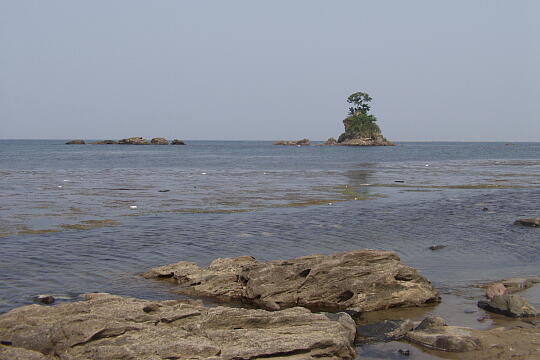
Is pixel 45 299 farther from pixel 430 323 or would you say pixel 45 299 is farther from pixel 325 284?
pixel 430 323

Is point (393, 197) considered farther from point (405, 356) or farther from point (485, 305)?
point (405, 356)

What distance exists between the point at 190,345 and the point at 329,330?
283 cm

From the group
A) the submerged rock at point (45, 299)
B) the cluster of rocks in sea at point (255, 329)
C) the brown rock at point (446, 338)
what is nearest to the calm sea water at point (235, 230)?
the submerged rock at point (45, 299)

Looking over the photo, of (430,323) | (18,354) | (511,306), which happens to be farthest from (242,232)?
(18,354)

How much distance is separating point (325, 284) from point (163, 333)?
5952 mm

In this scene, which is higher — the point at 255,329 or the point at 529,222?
the point at 255,329

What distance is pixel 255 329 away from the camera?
11.0 meters

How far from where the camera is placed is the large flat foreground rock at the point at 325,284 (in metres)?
14.7

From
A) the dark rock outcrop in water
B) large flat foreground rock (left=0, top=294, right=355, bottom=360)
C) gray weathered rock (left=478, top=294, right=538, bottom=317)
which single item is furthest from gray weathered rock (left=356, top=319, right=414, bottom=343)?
gray weathered rock (left=478, top=294, right=538, bottom=317)

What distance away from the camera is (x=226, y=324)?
436 inches

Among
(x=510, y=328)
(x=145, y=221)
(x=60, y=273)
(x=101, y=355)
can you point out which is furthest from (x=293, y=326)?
(x=145, y=221)

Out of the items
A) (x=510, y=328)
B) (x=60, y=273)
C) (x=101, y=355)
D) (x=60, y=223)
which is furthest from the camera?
(x=60, y=223)

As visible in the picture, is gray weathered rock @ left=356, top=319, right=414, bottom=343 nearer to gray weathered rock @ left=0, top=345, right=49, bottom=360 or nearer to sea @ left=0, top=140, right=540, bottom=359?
sea @ left=0, top=140, right=540, bottom=359

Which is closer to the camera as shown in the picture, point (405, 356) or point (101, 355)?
point (101, 355)
